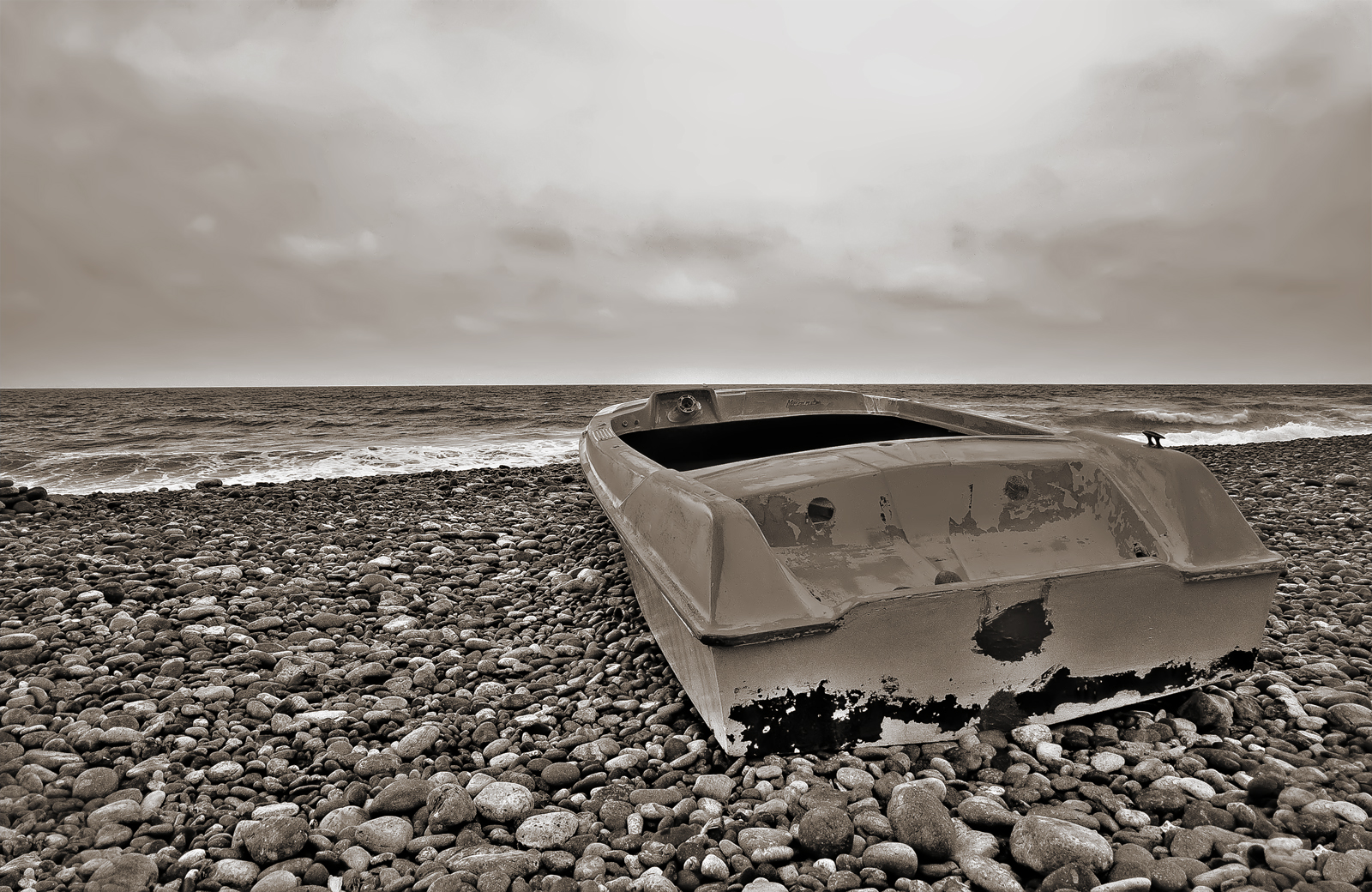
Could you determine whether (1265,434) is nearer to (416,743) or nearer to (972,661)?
(972,661)

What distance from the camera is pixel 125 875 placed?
5.47ft

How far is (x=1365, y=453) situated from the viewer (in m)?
10.4

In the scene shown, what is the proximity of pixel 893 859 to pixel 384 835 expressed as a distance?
4.54ft

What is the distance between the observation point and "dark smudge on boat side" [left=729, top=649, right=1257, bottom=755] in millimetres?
1980

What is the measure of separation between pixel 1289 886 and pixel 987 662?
2.59 feet

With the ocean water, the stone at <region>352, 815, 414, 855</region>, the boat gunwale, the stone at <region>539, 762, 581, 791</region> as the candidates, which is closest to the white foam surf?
the ocean water

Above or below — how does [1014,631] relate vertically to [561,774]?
above

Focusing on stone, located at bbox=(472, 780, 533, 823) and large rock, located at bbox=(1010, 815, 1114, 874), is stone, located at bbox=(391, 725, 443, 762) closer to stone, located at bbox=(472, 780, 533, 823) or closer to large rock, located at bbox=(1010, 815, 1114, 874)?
stone, located at bbox=(472, 780, 533, 823)

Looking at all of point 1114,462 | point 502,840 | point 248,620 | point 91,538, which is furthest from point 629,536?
point 91,538

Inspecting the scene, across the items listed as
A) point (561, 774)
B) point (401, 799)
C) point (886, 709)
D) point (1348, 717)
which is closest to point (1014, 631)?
point (886, 709)

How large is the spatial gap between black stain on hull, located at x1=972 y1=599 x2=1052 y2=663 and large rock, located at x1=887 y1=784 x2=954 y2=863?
51cm

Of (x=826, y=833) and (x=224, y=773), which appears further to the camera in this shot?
(x=224, y=773)

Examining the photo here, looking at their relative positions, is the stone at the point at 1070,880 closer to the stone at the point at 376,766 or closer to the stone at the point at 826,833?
the stone at the point at 826,833

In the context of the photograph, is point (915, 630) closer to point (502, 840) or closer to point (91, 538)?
point (502, 840)
